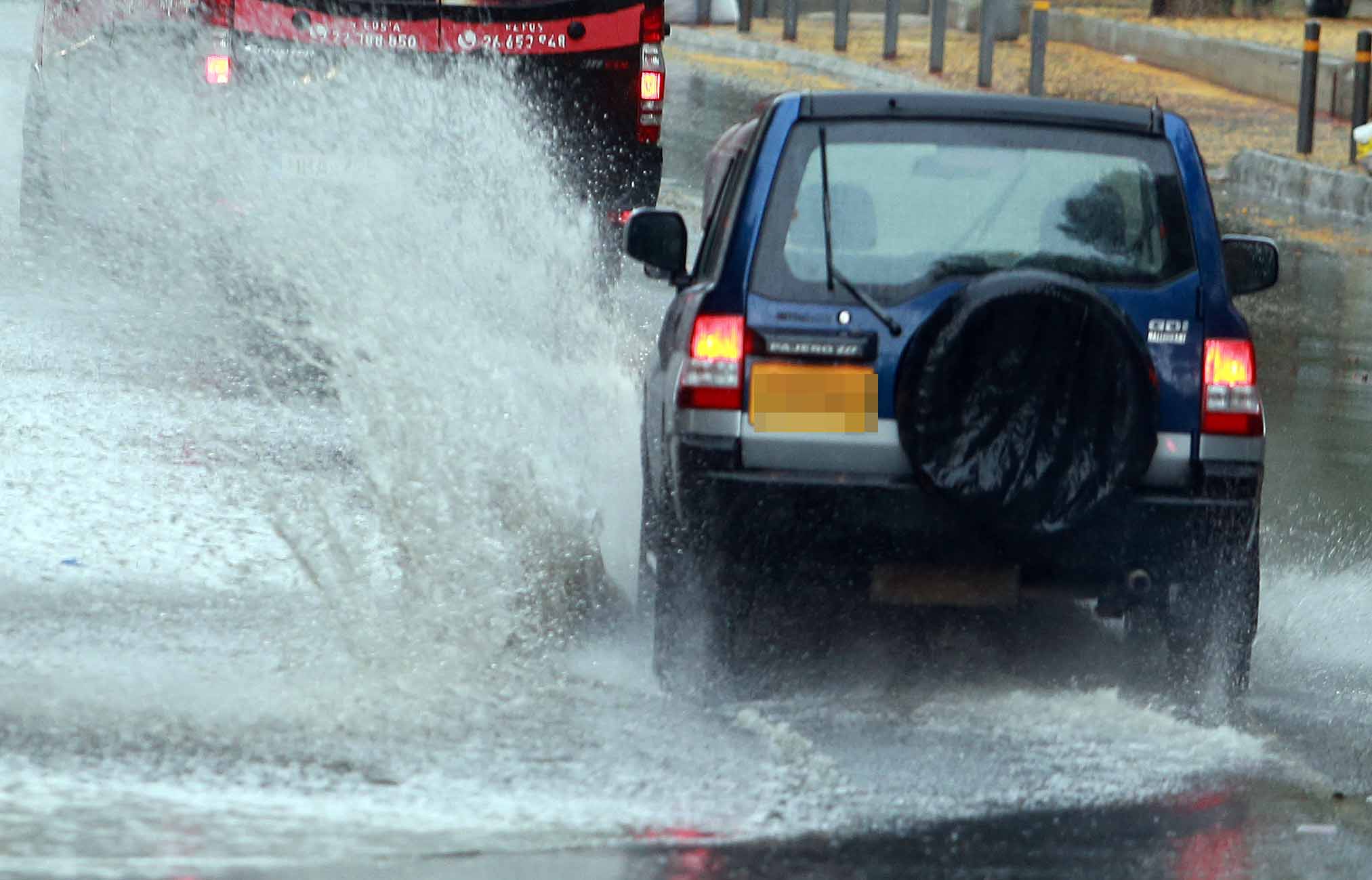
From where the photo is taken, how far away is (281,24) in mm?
12609

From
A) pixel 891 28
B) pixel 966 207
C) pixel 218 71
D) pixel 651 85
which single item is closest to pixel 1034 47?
pixel 891 28

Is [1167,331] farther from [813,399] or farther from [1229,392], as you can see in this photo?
[813,399]

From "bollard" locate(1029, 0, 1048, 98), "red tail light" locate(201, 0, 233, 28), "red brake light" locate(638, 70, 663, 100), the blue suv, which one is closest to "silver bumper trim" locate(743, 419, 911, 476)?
the blue suv

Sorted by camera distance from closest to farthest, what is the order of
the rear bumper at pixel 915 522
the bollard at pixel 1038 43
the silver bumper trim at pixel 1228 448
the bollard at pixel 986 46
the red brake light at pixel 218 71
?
the rear bumper at pixel 915 522, the silver bumper trim at pixel 1228 448, the red brake light at pixel 218 71, the bollard at pixel 1038 43, the bollard at pixel 986 46

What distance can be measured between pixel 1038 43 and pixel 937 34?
2.47 m

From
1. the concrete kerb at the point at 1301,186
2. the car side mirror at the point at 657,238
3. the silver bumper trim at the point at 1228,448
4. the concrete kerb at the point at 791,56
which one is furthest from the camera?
the concrete kerb at the point at 791,56

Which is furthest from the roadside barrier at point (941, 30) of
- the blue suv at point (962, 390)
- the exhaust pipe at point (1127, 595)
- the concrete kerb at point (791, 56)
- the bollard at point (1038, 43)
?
the exhaust pipe at point (1127, 595)

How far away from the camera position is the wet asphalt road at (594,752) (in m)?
4.88

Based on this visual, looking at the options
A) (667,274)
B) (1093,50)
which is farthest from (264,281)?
(1093,50)

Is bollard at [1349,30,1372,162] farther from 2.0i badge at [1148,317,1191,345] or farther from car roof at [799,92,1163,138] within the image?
2.0i badge at [1148,317,1191,345]

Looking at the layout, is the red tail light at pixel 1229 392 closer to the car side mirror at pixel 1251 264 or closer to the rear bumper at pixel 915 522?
the rear bumper at pixel 915 522

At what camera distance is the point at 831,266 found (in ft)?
20.1

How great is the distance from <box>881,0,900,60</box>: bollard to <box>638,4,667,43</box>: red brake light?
44.7ft

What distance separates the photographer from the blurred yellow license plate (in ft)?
19.8
